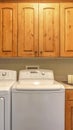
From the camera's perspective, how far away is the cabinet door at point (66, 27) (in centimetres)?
296

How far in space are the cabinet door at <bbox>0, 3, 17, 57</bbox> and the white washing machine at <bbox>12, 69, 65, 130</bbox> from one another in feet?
2.73

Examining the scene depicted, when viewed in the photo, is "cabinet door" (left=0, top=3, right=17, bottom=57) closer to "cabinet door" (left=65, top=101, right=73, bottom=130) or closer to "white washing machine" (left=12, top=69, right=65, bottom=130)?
"white washing machine" (left=12, top=69, right=65, bottom=130)

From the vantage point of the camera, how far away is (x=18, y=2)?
Answer: 2.97 metres

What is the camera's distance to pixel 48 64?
3287 millimetres

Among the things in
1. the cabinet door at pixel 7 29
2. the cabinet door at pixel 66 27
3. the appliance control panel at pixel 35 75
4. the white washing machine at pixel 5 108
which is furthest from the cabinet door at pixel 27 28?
the white washing machine at pixel 5 108

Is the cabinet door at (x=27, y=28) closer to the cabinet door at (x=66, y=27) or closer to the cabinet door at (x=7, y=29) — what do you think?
the cabinet door at (x=7, y=29)

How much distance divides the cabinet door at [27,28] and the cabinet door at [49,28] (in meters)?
0.09

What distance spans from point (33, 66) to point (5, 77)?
49cm

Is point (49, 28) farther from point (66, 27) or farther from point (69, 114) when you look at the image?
point (69, 114)

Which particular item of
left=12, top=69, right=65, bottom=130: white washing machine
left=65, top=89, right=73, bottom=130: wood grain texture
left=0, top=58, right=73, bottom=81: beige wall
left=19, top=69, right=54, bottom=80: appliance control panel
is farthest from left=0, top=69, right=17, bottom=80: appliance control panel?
left=65, top=89, right=73, bottom=130: wood grain texture

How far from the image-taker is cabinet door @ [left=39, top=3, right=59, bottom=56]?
117 inches

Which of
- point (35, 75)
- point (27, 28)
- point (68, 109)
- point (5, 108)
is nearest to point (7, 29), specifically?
point (27, 28)

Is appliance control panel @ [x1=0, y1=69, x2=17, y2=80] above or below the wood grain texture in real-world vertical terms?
above

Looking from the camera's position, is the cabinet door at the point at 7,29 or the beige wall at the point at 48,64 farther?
the beige wall at the point at 48,64
